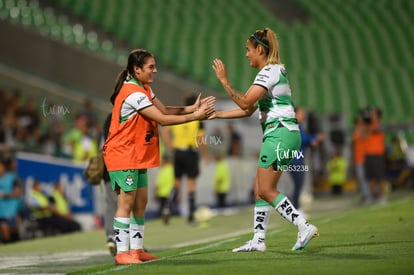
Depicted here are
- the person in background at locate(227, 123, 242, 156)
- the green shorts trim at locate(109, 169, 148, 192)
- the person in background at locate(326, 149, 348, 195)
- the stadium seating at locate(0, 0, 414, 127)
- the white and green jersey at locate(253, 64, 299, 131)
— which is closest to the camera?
the green shorts trim at locate(109, 169, 148, 192)

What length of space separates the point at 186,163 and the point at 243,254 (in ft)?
28.7

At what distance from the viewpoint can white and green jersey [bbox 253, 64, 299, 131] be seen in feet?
31.4

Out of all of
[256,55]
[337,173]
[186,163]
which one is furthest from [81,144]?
[337,173]

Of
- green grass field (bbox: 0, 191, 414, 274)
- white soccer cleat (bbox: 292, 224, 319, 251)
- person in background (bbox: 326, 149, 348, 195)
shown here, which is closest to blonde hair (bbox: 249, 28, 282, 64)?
white soccer cleat (bbox: 292, 224, 319, 251)

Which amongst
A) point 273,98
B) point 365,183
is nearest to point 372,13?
point 365,183

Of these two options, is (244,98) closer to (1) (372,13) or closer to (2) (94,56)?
(2) (94,56)

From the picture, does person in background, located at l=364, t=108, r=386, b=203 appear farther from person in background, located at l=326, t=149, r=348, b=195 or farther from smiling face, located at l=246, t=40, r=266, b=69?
smiling face, located at l=246, t=40, r=266, b=69

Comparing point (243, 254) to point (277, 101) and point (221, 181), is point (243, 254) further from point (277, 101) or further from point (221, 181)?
point (221, 181)

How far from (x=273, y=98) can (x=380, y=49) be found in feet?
119

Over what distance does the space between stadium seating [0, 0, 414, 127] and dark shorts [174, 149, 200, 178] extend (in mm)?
→ 15524

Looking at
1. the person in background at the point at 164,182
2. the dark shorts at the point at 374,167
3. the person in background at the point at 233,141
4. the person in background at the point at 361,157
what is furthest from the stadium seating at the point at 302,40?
the dark shorts at the point at 374,167

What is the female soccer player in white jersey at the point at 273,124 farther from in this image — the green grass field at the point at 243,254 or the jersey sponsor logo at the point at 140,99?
the jersey sponsor logo at the point at 140,99

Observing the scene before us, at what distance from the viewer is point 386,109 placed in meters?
39.8

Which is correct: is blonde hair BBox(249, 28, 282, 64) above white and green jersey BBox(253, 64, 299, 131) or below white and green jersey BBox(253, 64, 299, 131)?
above
